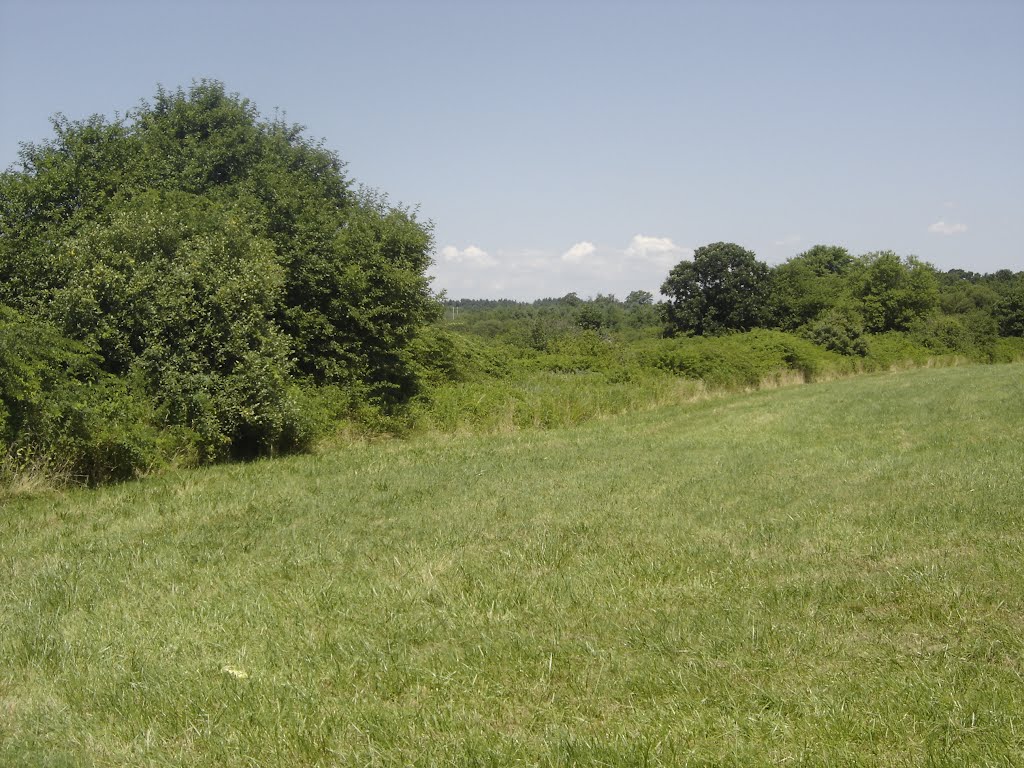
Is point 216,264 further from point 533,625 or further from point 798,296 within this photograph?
point 798,296

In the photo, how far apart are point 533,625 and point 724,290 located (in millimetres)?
50299

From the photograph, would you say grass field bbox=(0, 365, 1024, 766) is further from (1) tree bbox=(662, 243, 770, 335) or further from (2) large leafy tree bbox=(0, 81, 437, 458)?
(1) tree bbox=(662, 243, 770, 335)

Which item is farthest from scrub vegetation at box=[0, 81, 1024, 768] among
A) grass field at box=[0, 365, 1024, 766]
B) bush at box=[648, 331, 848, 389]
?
bush at box=[648, 331, 848, 389]

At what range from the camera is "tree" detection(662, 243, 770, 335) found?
2072 inches

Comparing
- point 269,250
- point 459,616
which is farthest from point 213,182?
point 459,616

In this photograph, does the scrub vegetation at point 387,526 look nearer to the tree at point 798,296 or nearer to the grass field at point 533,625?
the grass field at point 533,625

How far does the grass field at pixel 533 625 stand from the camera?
387 centimetres

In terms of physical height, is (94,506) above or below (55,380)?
below

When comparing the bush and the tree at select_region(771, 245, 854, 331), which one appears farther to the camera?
the tree at select_region(771, 245, 854, 331)

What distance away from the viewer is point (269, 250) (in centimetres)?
1806

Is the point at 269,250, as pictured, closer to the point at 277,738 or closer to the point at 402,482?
the point at 402,482

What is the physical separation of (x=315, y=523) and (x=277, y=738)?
5.19 meters

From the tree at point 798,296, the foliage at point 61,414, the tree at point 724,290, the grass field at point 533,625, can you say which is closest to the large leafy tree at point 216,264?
the foliage at point 61,414

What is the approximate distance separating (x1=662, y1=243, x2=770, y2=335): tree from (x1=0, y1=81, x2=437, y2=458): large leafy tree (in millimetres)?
33571
